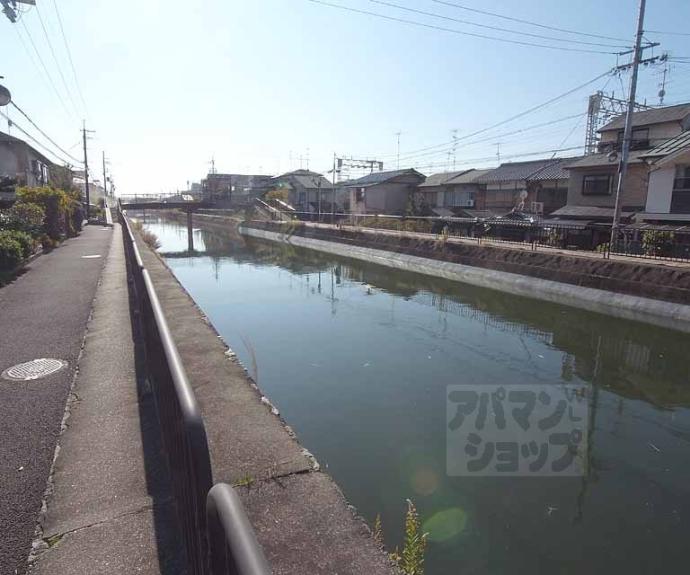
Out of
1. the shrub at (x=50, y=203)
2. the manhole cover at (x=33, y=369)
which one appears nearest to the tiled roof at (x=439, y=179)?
the shrub at (x=50, y=203)

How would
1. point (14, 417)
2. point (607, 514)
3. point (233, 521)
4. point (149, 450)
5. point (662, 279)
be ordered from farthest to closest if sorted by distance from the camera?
point (662, 279)
point (607, 514)
point (14, 417)
point (149, 450)
point (233, 521)

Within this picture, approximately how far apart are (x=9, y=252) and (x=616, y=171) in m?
30.9

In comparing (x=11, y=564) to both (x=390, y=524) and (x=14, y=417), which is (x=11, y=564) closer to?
(x=14, y=417)

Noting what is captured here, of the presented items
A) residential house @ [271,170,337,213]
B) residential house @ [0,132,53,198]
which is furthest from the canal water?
residential house @ [271,170,337,213]

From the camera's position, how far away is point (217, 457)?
397 cm

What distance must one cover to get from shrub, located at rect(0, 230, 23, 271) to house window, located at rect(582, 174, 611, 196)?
30.8 m

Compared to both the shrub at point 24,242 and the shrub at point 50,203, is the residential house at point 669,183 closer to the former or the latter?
the shrub at point 24,242

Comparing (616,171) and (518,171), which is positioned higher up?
(518,171)

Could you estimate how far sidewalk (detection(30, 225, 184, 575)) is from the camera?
272 centimetres

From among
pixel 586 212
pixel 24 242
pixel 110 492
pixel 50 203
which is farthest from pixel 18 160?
pixel 586 212

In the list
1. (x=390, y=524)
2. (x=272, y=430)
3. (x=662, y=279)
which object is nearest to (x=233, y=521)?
(x=272, y=430)

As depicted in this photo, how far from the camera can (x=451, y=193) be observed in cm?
4425

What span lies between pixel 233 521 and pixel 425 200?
48.6 metres

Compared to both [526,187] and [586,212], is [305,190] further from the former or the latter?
[586,212]
